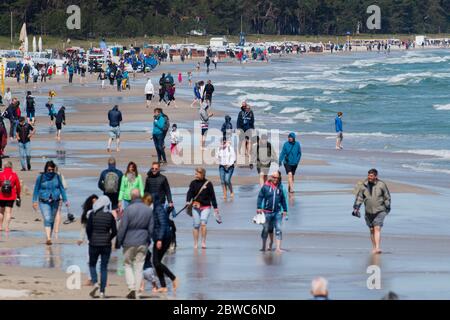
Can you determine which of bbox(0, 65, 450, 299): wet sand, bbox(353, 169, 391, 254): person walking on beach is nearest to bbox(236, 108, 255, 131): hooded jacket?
bbox(0, 65, 450, 299): wet sand

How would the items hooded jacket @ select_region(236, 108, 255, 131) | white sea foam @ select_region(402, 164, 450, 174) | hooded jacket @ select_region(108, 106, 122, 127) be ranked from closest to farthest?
hooded jacket @ select_region(236, 108, 255, 131) → white sea foam @ select_region(402, 164, 450, 174) → hooded jacket @ select_region(108, 106, 122, 127)

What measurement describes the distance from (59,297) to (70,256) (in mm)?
3381

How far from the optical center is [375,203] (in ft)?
66.0

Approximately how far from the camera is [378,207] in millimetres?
20125

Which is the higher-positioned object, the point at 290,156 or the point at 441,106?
the point at 290,156

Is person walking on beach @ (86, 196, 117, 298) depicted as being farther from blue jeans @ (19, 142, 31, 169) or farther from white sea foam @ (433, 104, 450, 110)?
white sea foam @ (433, 104, 450, 110)

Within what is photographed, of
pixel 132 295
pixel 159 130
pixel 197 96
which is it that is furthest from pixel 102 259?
pixel 197 96

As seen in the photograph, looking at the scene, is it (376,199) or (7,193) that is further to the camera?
(7,193)

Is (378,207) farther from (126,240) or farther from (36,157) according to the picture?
(36,157)

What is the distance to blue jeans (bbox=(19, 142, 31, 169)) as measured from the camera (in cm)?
3030

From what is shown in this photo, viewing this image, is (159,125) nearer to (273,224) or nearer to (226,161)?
(226,161)

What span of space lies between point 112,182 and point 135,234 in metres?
5.09

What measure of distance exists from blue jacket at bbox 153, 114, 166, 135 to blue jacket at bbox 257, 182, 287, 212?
499 inches
